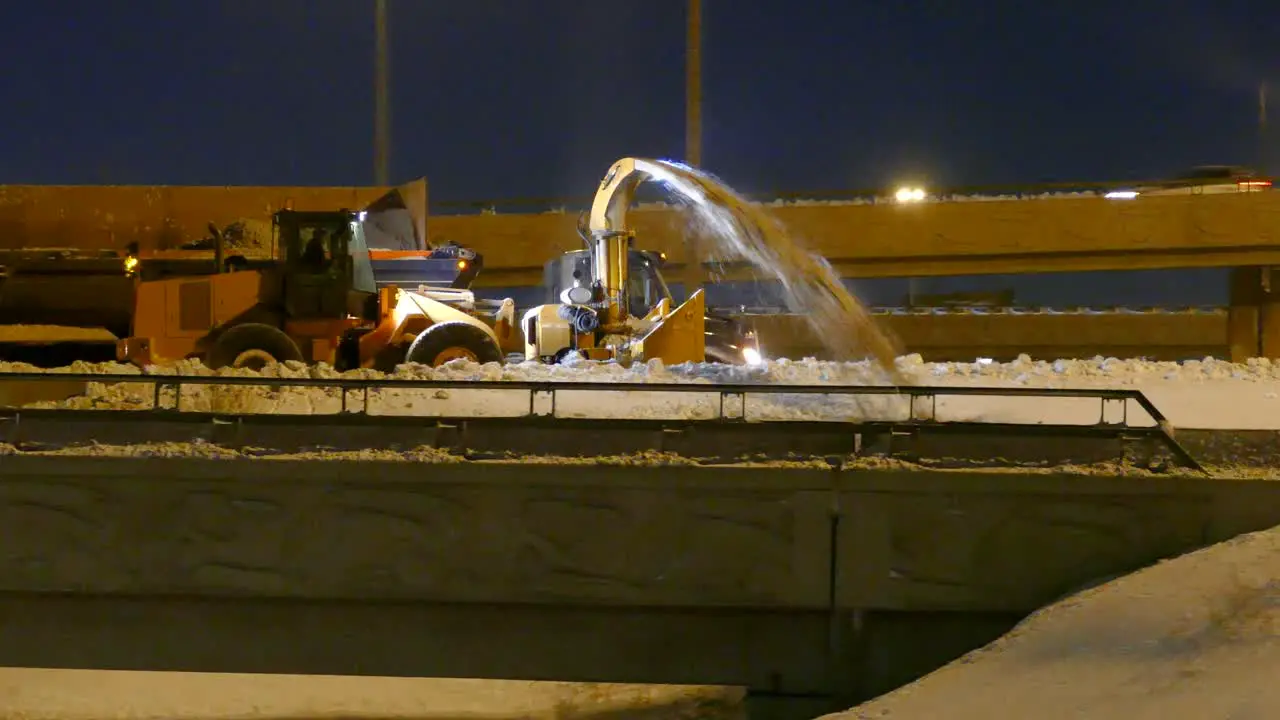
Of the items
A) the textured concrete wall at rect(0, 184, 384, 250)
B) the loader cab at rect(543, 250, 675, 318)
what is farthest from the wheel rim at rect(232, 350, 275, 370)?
the textured concrete wall at rect(0, 184, 384, 250)

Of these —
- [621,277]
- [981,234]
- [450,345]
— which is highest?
[981,234]

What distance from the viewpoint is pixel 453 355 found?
13.3 metres

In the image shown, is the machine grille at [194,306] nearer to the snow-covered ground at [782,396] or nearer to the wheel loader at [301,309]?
the wheel loader at [301,309]

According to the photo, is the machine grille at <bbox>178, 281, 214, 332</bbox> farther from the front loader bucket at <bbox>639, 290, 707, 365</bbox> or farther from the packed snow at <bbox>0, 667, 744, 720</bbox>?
the packed snow at <bbox>0, 667, 744, 720</bbox>

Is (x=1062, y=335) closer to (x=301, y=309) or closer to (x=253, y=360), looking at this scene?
(x=301, y=309)

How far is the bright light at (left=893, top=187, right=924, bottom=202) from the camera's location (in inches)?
1158

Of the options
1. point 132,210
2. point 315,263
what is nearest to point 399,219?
point 132,210

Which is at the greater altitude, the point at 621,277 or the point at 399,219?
the point at 399,219

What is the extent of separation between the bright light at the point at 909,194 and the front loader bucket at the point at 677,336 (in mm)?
17418

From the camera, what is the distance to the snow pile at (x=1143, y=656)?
193 inches

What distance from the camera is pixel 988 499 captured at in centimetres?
679

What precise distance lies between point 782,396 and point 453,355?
5002 millimetres

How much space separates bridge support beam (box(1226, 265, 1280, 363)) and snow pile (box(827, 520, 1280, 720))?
24861 mm

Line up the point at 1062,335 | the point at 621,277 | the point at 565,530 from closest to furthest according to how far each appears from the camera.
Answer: the point at 565,530
the point at 621,277
the point at 1062,335
